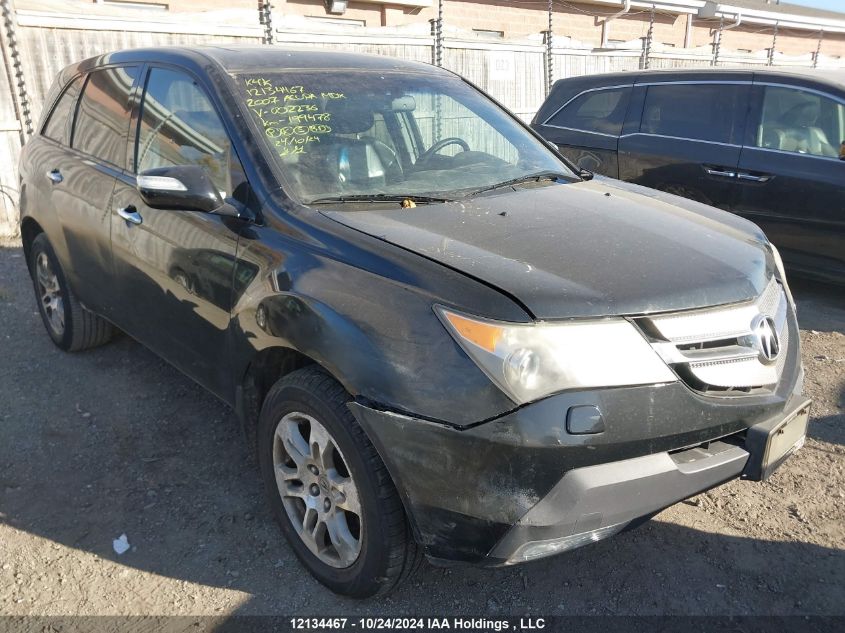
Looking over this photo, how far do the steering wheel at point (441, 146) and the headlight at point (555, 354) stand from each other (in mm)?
1374

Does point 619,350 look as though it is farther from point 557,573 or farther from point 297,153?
point 297,153

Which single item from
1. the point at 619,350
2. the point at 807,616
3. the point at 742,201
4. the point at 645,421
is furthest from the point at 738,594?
the point at 742,201

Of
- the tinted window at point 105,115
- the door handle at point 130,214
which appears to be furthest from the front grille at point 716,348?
the tinted window at point 105,115

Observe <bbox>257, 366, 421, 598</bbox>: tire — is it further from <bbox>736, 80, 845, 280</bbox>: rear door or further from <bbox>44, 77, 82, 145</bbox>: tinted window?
<bbox>736, 80, 845, 280</bbox>: rear door

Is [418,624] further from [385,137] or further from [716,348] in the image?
[385,137]

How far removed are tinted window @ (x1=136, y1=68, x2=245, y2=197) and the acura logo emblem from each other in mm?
1912

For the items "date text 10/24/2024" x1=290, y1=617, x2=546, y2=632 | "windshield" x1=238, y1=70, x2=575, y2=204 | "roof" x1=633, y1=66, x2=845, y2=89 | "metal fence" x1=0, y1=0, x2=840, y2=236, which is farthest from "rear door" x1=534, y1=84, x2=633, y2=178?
"date text 10/24/2024" x1=290, y1=617, x2=546, y2=632

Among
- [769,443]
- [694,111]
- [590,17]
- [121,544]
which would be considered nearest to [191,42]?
[694,111]

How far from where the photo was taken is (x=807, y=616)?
98.1 inches

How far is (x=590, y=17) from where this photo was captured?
20406 mm

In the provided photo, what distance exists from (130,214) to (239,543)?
160 cm

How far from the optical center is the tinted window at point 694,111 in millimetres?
5898

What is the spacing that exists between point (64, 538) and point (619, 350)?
2.36 meters

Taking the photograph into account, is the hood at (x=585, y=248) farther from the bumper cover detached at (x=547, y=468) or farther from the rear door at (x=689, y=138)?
the rear door at (x=689, y=138)
